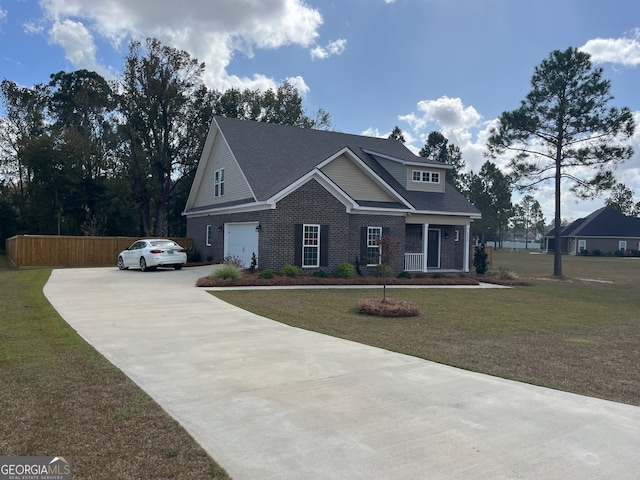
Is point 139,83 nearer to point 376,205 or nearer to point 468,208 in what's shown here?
point 376,205

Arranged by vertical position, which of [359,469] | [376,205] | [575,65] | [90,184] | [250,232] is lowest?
[359,469]

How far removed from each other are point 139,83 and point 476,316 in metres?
30.2

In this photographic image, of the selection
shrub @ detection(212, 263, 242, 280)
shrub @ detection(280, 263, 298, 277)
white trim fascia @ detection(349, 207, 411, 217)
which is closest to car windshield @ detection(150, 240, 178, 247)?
shrub @ detection(212, 263, 242, 280)

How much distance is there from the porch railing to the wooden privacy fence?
13.1 m

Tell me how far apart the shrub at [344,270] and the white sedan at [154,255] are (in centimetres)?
703

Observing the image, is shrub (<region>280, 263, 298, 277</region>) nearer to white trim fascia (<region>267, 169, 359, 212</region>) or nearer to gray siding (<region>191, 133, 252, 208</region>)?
white trim fascia (<region>267, 169, 359, 212</region>)

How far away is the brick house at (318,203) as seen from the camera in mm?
17984

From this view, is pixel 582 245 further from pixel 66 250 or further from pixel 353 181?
pixel 66 250

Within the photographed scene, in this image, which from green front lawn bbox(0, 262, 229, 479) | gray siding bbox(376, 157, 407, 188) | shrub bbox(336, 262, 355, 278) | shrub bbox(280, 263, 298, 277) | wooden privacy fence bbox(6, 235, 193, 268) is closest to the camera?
green front lawn bbox(0, 262, 229, 479)

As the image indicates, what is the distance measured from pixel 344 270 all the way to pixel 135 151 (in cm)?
2272

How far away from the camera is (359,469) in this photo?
344 cm

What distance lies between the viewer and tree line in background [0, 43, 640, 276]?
25.6 m

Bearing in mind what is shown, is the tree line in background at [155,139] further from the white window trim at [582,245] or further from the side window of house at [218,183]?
the white window trim at [582,245]

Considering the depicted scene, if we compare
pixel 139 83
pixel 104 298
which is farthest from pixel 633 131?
pixel 139 83
